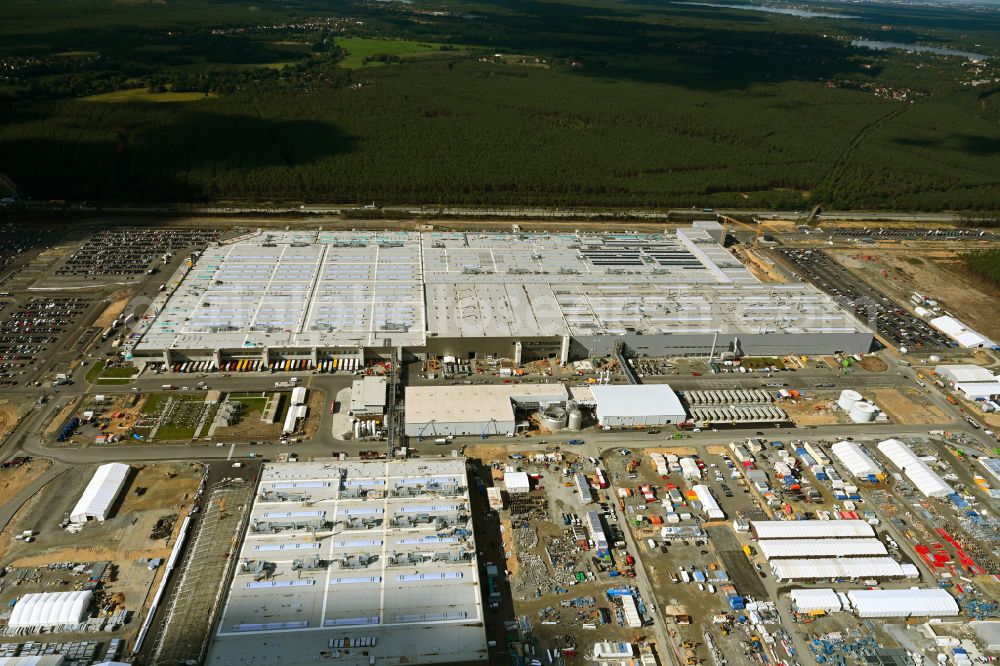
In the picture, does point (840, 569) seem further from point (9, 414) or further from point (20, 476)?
point (9, 414)

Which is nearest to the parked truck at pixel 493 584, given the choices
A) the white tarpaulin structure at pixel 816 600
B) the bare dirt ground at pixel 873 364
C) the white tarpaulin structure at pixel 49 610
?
the white tarpaulin structure at pixel 816 600

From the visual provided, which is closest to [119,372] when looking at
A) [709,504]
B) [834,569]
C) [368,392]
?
[368,392]

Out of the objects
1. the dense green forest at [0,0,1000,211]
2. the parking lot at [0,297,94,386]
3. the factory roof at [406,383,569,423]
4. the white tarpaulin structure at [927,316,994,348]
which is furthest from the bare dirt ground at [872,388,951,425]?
the parking lot at [0,297,94,386]

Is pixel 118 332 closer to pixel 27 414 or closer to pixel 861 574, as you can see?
A: pixel 27 414

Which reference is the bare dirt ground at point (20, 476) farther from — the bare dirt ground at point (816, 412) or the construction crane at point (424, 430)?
the bare dirt ground at point (816, 412)

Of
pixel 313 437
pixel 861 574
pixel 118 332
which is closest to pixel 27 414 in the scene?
pixel 118 332
